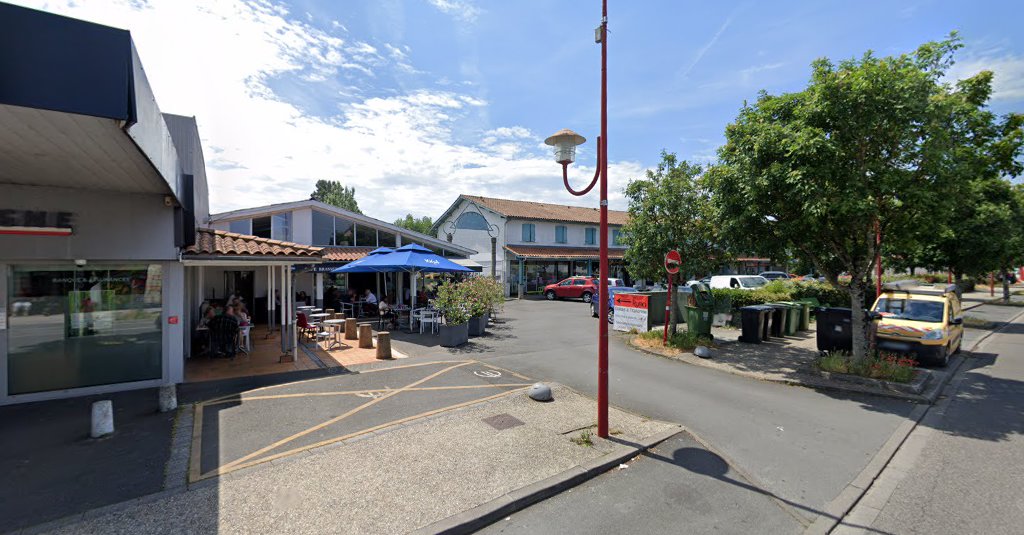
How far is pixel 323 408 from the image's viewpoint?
21.7ft

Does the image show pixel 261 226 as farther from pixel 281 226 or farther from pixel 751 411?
pixel 751 411

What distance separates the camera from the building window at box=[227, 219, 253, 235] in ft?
59.4

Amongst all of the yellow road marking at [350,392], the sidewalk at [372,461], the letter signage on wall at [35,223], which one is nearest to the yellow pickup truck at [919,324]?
the sidewalk at [372,461]

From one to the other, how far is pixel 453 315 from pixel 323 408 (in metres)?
5.83

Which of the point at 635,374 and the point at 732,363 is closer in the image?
the point at 635,374

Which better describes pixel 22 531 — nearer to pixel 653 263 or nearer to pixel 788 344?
pixel 653 263

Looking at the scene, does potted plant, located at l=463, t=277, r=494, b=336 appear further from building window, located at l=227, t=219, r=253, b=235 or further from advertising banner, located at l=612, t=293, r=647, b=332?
building window, located at l=227, t=219, r=253, b=235

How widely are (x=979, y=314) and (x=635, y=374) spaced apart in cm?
2123

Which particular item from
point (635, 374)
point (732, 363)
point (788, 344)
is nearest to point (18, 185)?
point (635, 374)

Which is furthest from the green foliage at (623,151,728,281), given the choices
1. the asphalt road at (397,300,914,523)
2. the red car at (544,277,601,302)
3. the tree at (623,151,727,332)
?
the red car at (544,277,601,302)

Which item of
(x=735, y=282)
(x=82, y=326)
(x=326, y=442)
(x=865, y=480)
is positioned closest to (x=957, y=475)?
(x=865, y=480)

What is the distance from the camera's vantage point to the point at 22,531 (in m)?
3.52

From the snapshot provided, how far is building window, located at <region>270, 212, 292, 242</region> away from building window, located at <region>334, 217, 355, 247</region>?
1910 millimetres

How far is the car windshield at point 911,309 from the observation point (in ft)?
32.5
